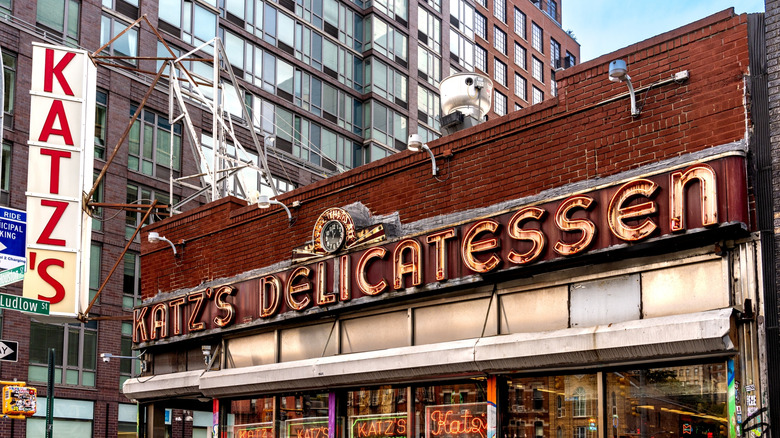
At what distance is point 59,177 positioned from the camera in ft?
61.0

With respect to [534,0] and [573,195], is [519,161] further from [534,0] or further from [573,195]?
[534,0]

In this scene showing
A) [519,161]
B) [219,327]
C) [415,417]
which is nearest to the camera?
[519,161]

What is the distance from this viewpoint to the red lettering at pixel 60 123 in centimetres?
1888

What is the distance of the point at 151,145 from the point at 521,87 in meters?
33.5

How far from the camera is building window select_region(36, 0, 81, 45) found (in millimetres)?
38469

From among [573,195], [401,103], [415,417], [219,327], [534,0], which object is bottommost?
[415,417]

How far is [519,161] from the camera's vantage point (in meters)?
12.2

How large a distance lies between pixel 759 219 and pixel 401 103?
4632cm

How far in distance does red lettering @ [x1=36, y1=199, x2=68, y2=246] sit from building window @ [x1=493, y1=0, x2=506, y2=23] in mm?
51467

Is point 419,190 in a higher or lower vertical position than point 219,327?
higher

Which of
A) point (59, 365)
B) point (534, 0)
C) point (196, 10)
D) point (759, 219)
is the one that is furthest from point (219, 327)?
point (534, 0)

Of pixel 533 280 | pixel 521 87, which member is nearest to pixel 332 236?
pixel 533 280

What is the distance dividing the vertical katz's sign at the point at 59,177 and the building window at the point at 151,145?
2171cm

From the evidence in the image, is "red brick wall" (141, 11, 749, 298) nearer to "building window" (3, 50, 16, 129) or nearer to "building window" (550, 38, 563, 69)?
"building window" (3, 50, 16, 129)
